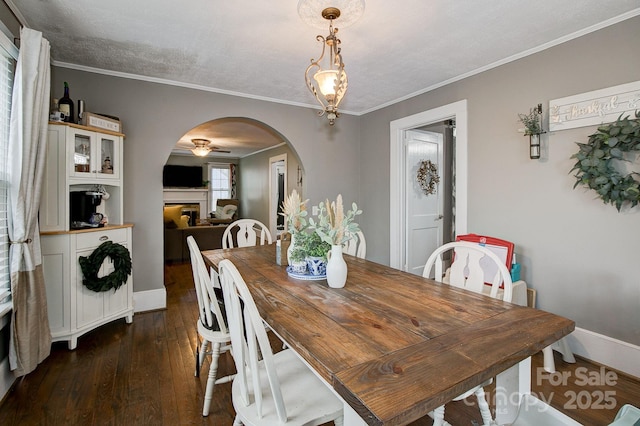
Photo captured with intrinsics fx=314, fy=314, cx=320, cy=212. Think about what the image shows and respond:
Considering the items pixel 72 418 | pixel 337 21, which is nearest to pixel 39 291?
pixel 72 418

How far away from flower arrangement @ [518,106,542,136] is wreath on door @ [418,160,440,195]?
1540 millimetres

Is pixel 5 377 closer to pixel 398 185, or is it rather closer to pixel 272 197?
pixel 398 185

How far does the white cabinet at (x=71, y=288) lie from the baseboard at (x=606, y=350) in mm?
3782

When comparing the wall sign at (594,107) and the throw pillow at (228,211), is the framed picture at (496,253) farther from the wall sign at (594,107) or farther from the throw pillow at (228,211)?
the throw pillow at (228,211)

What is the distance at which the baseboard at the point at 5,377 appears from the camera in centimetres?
186

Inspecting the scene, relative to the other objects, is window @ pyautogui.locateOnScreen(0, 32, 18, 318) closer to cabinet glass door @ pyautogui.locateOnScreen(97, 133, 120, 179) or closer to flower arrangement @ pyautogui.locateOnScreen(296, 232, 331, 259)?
cabinet glass door @ pyautogui.locateOnScreen(97, 133, 120, 179)

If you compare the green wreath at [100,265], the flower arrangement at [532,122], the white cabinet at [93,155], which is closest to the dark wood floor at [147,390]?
the green wreath at [100,265]

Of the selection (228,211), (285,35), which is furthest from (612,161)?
(228,211)

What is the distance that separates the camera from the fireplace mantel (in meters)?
8.43

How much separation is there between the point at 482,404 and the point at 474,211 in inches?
77.7

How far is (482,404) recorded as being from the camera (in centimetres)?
147

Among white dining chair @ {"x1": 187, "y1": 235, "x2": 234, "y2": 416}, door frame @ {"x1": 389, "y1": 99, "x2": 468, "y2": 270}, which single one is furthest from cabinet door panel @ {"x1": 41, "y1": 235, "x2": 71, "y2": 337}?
door frame @ {"x1": 389, "y1": 99, "x2": 468, "y2": 270}

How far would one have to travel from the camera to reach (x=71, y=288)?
2463mm

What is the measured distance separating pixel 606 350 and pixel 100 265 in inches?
153
